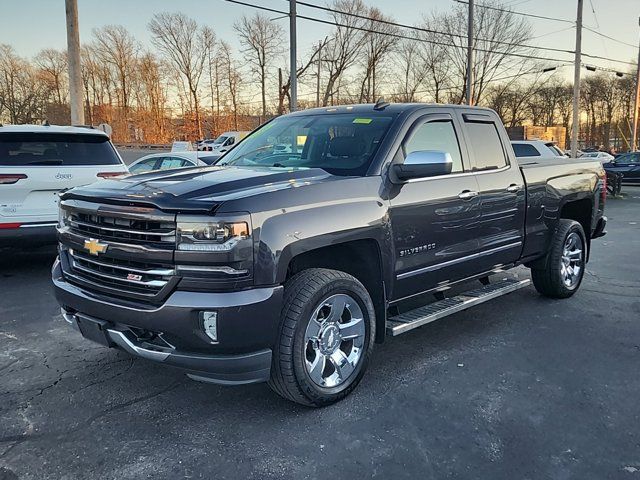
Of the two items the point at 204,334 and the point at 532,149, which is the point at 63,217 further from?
the point at 532,149

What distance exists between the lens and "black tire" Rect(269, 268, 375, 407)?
3184 millimetres

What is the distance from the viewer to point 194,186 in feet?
10.7

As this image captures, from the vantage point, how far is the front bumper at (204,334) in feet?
9.57

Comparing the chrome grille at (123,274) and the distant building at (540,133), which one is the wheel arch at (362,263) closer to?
the chrome grille at (123,274)

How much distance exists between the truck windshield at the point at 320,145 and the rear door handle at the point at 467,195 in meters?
0.85

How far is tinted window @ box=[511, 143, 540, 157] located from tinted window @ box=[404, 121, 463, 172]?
32.3 ft

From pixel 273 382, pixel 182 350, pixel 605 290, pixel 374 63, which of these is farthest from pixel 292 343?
pixel 374 63

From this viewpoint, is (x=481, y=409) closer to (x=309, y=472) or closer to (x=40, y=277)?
(x=309, y=472)

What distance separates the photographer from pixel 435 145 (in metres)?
4.41

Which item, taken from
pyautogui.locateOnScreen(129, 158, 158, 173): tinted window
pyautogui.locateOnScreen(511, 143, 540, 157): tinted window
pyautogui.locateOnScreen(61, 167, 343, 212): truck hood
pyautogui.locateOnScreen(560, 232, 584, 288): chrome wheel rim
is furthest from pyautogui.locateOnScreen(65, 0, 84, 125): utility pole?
pyautogui.locateOnScreen(560, 232, 584, 288): chrome wheel rim

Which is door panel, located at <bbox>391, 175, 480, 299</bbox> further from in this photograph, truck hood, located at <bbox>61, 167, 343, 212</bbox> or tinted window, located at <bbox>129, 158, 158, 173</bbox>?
tinted window, located at <bbox>129, 158, 158, 173</bbox>

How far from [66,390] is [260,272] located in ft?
5.92

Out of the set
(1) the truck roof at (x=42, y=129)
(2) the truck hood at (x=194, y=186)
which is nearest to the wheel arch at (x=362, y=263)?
(2) the truck hood at (x=194, y=186)

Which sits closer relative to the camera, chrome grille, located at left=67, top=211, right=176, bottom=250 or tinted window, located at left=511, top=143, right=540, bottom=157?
chrome grille, located at left=67, top=211, right=176, bottom=250
